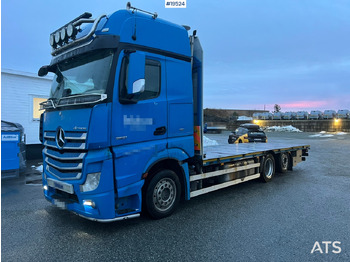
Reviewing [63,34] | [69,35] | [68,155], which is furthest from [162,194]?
[63,34]

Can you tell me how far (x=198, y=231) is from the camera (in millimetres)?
4016

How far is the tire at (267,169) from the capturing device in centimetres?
742

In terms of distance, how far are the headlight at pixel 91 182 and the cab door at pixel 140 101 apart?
553mm

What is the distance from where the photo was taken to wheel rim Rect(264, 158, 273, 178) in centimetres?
760

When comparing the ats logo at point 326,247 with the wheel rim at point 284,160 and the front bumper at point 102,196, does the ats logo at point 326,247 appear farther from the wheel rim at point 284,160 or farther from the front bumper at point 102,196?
the wheel rim at point 284,160

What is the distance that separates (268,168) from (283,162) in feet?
4.51

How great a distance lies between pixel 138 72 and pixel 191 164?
7.75ft

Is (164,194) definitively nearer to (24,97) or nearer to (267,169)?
(267,169)

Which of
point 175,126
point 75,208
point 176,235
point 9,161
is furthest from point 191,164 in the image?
point 9,161

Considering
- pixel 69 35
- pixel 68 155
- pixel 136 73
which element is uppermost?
pixel 69 35

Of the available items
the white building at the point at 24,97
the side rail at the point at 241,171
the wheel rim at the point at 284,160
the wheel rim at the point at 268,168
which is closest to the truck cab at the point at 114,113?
the side rail at the point at 241,171

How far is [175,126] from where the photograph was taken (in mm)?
4562

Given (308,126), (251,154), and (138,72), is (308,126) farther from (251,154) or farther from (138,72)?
(138,72)

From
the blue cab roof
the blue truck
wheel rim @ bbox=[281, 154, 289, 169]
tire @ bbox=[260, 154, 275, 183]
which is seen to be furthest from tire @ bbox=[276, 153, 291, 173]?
the blue cab roof
